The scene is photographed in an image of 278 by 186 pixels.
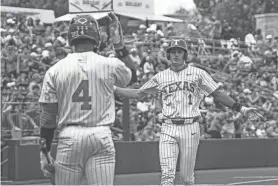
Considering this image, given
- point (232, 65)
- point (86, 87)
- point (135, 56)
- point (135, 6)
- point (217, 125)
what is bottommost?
point (217, 125)

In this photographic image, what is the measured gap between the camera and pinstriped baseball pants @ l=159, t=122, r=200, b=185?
924cm

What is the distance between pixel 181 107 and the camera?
31.2ft

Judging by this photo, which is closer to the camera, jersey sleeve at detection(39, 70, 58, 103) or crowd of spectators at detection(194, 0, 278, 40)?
jersey sleeve at detection(39, 70, 58, 103)

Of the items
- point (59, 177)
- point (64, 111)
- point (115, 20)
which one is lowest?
point (59, 177)

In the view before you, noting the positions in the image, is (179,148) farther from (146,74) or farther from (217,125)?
(146,74)

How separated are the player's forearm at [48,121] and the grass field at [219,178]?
8567mm

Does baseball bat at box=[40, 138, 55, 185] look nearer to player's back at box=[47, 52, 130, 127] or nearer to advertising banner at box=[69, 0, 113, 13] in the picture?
player's back at box=[47, 52, 130, 127]

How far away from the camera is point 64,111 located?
243 inches

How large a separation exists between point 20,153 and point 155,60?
7.80 metres

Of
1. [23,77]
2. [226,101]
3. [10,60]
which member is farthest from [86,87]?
[10,60]

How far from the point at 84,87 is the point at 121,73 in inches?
14.3

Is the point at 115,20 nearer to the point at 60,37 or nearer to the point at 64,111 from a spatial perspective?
the point at 64,111

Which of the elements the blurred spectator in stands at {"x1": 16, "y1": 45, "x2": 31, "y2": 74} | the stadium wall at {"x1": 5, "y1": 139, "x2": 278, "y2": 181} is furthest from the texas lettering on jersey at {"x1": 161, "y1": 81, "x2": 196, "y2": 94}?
the blurred spectator in stands at {"x1": 16, "y1": 45, "x2": 31, "y2": 74}

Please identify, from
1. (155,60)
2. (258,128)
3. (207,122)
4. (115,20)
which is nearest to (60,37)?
(155,60)
